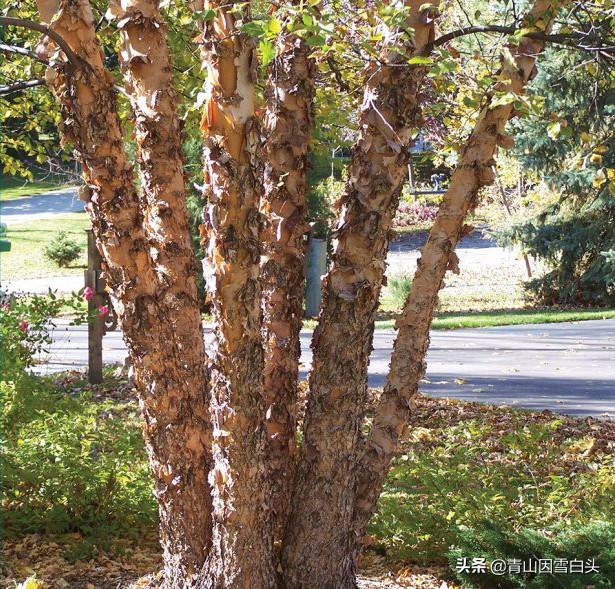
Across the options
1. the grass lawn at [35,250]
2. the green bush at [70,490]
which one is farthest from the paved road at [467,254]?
the green bush at [70,490]

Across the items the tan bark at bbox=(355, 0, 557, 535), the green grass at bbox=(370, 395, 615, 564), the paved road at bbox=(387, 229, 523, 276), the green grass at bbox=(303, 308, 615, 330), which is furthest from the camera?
the paved road at bbox=(387, 229, 523, 276)

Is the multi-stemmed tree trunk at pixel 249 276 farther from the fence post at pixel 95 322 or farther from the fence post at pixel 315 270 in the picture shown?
the fence post at pixel 315 270

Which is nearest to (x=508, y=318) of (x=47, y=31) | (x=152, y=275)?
(x=152, y=275)

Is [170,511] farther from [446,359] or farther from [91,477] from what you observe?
[446,359]

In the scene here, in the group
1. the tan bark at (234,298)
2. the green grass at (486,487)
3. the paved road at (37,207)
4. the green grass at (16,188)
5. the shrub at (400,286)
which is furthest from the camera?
the green grass at (16,188)

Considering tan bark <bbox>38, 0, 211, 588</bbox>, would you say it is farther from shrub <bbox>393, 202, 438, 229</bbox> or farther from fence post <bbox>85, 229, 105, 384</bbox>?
shrub <bbox>393, 202, 438, 229</bbox>

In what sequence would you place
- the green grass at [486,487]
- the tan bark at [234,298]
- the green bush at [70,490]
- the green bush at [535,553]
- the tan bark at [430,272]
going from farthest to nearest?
the green bush at [70,490] < the green grass at [486,487] < the green bush at [535,553] < the tan bark at [430,272] < the tan bark at [234,298]

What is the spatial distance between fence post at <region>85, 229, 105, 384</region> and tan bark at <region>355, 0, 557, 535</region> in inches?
213

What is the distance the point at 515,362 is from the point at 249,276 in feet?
29.1

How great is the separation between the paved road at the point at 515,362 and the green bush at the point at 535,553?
312cm

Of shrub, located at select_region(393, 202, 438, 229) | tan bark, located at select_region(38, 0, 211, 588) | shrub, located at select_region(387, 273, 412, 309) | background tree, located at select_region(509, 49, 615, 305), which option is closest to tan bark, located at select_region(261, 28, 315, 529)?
tan bark, located at select_region(38, 0, 211, 588)

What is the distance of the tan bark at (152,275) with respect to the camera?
302cm

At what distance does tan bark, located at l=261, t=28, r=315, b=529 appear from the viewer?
134 inches

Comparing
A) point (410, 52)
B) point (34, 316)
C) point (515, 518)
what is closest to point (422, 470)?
point (515, 518)
